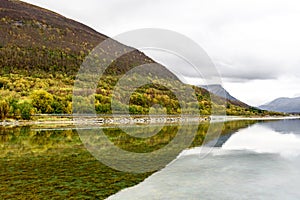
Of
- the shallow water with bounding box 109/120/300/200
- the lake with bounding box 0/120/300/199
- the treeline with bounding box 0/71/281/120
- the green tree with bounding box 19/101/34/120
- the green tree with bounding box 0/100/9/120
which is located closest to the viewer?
the lake with bounding box 0/120/300/199

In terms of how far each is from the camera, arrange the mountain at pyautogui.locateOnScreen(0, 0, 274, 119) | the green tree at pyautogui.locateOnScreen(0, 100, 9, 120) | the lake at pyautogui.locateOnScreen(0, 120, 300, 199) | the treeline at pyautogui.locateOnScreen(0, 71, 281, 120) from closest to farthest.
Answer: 1. the lake at pyautogui.locateOnScreen(0, 120, 300, 199)
2. the green tree at pyautogui.locateOnScreen(0, 100, 9, 120)
3. the treeline at pyautogui.locateOnScreen(0, 71, 281, 120)
4. the mountain at pyautogui.locateOnScreen(0, 0, 274, 119)

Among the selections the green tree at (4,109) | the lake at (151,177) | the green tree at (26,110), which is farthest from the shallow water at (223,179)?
the green tree at (4,109)

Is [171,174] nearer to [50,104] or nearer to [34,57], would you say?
[50,104]

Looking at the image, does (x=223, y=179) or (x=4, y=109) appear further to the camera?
(x=4, y=109)

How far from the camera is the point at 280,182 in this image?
49.0 ft

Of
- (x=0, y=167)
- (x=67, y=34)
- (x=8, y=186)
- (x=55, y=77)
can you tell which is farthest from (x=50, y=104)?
(x=67, y=34)

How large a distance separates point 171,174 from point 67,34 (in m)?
130

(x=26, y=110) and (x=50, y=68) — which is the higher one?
(x=50, y=68)

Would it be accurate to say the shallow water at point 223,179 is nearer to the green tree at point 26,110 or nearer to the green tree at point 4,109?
the green tree at point 26,110

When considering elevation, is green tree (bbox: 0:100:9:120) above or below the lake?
above

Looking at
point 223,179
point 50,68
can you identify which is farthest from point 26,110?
point 50,68

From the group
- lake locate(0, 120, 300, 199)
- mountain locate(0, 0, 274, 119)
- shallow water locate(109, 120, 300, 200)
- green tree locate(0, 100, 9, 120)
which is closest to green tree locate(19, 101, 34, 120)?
mountain locate(0, 0, 274, 119)

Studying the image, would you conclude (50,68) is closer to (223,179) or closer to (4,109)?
(4,109)

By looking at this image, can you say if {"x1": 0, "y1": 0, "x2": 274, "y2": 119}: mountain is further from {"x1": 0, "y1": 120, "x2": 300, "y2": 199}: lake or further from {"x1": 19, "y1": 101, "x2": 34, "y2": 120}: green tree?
{"x1": 0, "y1": 120, "x2": 300, "y2": 199}: lake
